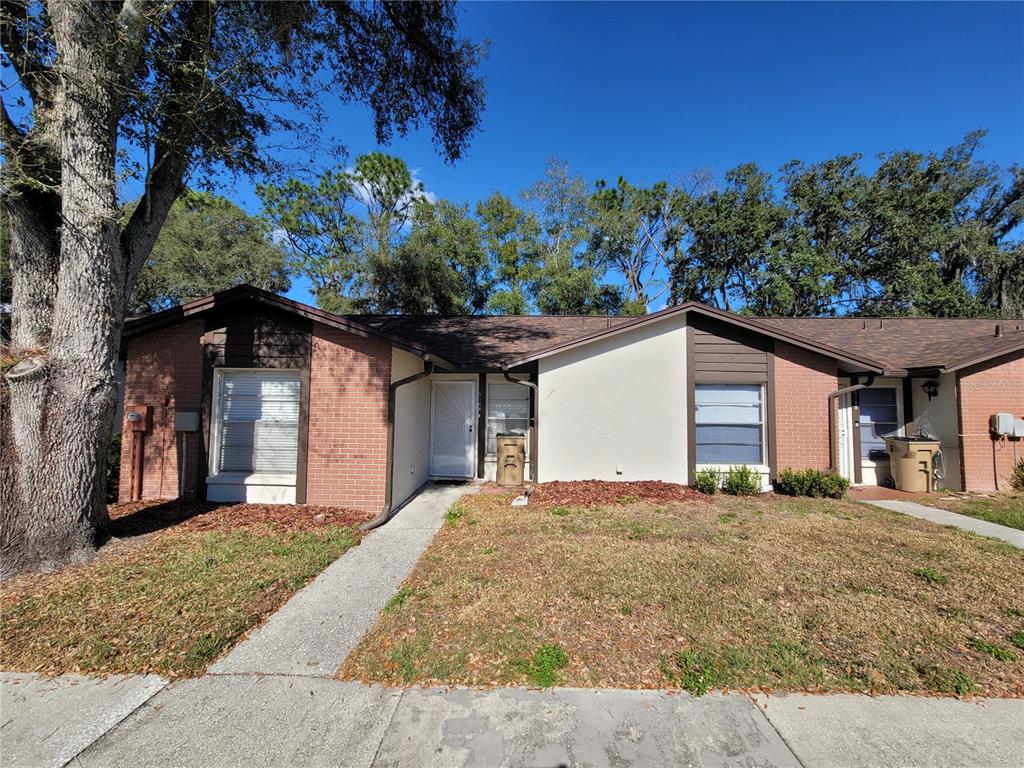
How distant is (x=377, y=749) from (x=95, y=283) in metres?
5.69

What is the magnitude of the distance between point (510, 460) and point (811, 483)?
590 centimetres

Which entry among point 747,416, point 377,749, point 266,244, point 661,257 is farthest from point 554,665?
point 661,257

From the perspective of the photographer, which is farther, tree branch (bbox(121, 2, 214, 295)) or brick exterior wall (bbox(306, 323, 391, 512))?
brick exterior wall (bbox(306, 323, 391, 512))

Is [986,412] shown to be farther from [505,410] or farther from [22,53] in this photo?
[22,53]

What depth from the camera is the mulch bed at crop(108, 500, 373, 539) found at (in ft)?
Answer: 18.9

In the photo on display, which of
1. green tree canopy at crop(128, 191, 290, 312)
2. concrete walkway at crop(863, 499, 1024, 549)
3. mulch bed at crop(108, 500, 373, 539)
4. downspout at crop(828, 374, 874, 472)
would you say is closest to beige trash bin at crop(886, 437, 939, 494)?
concrete walkway at crop(863, 499, 1024, 549)

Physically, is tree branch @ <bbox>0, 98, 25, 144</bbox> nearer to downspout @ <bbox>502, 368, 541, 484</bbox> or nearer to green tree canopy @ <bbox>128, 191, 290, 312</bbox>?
downspout @ <bbox>502, 368, 541, 484</bbox>

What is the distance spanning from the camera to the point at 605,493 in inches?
311

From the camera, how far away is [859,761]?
7.30 feet

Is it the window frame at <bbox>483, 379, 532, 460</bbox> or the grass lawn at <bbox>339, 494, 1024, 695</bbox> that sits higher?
the window frame at <bbox>483, 379, 532, 460</bbox>

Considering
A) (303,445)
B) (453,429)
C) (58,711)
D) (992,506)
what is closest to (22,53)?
(303,445)

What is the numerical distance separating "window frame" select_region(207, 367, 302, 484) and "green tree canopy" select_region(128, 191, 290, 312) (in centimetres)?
1257

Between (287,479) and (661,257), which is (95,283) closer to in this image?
(287,479)

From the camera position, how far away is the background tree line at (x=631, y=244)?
1923 centimetres
